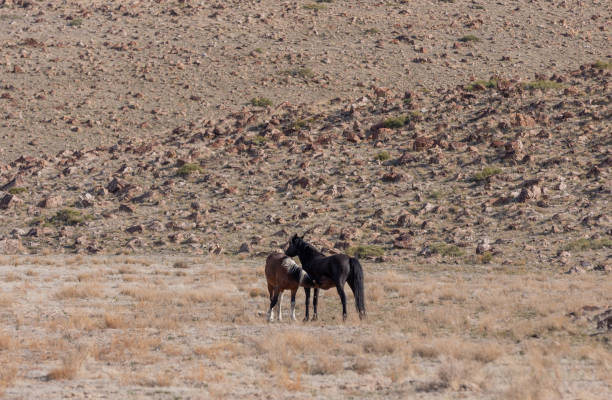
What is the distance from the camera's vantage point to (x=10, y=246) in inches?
1258

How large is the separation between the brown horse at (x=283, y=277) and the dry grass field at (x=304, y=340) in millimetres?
652

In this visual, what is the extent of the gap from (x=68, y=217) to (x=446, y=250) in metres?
19.7

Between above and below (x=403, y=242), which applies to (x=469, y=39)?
above

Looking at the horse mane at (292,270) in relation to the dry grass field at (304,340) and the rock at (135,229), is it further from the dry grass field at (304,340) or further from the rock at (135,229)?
the rock at (135,229)

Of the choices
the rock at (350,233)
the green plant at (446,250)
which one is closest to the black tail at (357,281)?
the green plant at (446,250)

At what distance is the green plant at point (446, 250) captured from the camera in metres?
28.2

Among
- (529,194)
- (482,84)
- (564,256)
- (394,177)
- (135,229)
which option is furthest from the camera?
(482,84)

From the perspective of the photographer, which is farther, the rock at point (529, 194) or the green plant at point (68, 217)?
the green plant at point (68, 217)

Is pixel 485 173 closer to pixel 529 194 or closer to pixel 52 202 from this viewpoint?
pixel 529 194

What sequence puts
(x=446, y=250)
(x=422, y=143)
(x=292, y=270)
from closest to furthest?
(x=292, y=270) < (x=446, y=250) < (x=422, y=143)

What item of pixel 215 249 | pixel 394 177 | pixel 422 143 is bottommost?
pixel 215 249

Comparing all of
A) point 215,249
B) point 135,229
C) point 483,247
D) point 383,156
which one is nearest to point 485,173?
point 383,156

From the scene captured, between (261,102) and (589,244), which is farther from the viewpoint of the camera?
(261,102)

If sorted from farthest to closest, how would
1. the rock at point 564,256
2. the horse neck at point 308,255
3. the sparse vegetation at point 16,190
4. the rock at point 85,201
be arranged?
the sparse vegetation at point 16,190
the rock at point 85,201
the rock at point 564,256
the horse neck at point 308,255
